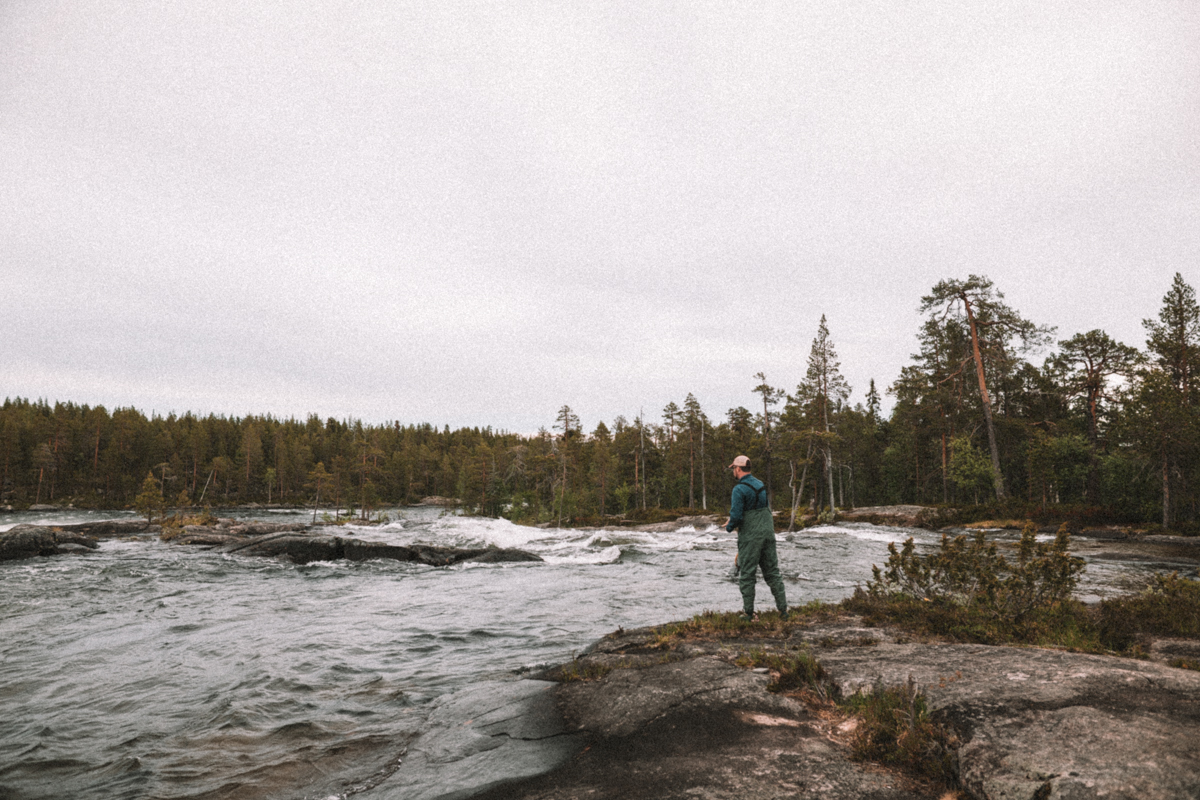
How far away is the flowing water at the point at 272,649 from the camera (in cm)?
577

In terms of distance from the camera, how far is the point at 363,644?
10.5 m

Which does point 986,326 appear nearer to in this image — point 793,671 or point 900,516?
point 900,516

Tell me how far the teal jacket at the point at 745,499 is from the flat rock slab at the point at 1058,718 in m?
3.21

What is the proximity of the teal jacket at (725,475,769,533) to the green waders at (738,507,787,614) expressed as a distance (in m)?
0.09

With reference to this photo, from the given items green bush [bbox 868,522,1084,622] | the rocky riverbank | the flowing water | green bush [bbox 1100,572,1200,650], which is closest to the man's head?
the rocky riverbank

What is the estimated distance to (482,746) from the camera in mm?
5488

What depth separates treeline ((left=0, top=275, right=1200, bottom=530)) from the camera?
32.6m

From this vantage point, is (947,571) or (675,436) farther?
(675,436)

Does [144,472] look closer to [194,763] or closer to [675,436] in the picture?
[675,436]

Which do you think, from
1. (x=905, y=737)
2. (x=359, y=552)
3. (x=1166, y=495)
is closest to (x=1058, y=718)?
(x=905, y=737)

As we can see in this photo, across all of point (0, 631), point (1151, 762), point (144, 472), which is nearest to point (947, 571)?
point (1151, 762)

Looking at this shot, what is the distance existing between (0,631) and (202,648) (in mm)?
5316

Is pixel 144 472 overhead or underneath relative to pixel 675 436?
underneath

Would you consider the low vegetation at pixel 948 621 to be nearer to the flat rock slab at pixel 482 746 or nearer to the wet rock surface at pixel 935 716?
the wet rock surface at pixel 935 716
